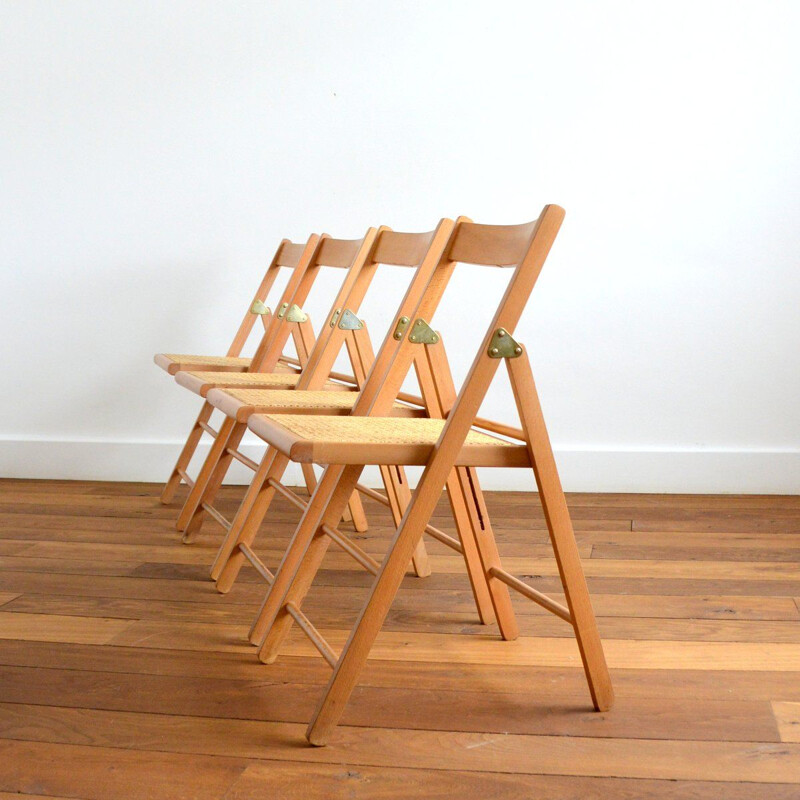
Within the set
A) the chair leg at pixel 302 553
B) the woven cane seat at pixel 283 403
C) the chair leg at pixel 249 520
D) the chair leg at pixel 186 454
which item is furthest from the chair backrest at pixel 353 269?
the chair leg at pixel 186 454

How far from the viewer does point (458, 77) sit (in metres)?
3.62

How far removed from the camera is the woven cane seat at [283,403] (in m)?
2.14

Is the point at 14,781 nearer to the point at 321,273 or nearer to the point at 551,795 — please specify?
the point at 551,795

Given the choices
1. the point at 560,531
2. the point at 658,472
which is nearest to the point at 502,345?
the point at 560,531

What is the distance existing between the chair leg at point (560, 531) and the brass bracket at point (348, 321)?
81cm

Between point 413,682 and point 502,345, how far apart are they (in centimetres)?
65

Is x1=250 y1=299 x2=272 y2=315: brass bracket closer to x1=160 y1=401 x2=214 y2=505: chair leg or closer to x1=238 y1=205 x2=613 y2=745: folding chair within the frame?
x1=160 y1=401 x2=214 y2=505: chair leg

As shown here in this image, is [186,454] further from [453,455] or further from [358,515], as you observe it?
[453,455]

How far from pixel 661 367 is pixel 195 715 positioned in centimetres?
244

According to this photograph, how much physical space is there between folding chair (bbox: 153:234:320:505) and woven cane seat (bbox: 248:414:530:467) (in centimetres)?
112

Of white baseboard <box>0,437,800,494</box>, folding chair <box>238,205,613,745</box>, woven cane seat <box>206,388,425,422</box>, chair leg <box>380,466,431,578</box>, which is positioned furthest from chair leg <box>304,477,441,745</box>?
white baseboard <box>0,437,800,494</box>

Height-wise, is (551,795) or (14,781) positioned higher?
(551,795)

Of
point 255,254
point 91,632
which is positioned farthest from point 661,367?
point 91,632

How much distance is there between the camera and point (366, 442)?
1.59 metres
